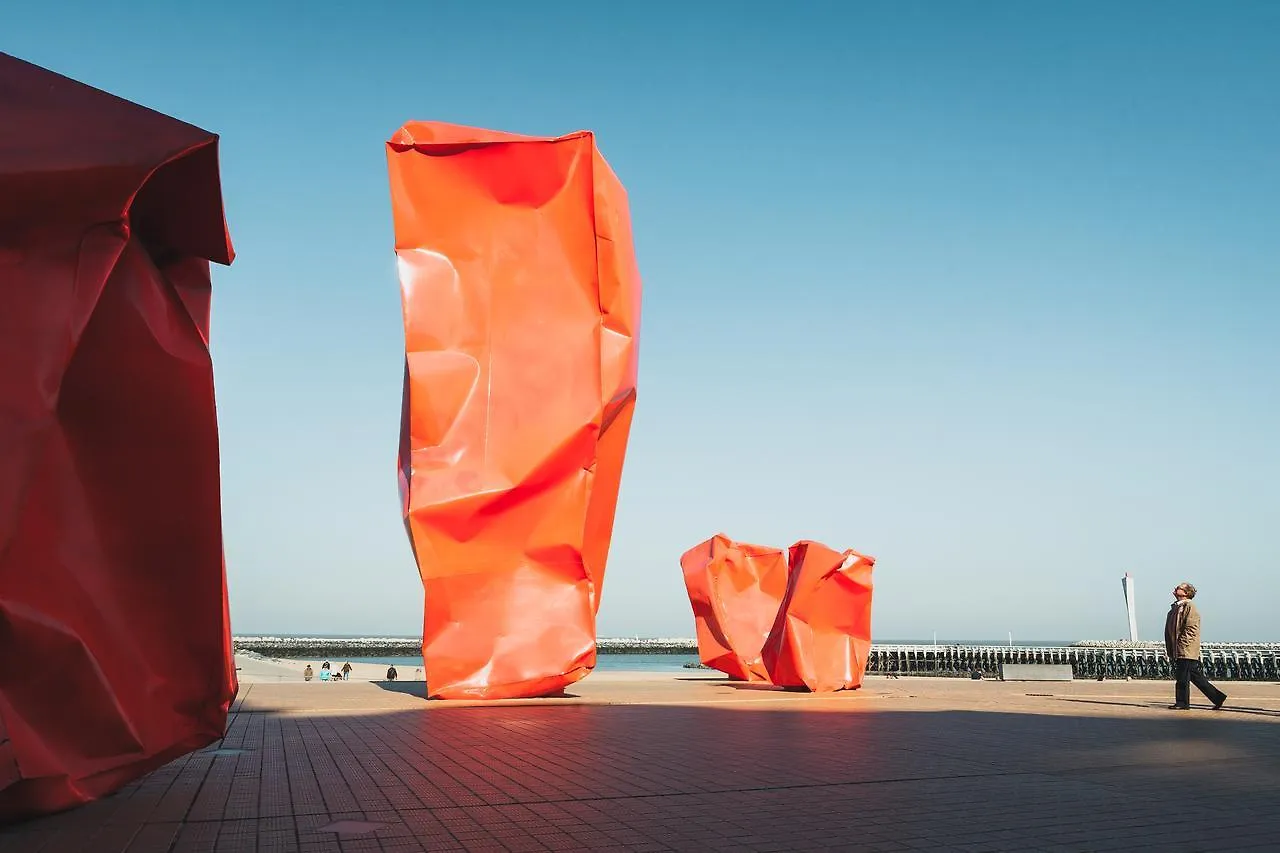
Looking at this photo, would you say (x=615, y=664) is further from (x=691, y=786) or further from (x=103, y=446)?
(x=103, y=446)

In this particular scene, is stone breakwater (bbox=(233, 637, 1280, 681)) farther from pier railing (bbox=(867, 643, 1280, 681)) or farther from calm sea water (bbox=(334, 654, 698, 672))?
calm sea water (bbox=(334, 654, 698, 672))

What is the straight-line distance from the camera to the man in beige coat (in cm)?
1492

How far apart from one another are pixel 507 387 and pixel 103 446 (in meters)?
10.4

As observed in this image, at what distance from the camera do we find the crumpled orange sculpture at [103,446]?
5277 mm

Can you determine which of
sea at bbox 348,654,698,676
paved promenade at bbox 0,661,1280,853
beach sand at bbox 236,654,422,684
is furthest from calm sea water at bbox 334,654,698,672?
paved promenade at bbox 0,661,1280,853

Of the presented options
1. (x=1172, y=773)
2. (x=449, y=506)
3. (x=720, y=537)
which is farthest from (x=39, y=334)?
(x=720, y=537)

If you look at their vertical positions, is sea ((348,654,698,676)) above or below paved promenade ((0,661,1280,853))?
below

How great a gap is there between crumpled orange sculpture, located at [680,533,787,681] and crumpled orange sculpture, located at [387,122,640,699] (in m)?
10.3

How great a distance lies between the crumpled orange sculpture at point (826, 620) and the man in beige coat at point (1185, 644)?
19.7 feet

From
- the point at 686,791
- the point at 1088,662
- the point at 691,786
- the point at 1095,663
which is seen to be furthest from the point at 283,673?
the point at 1088,662

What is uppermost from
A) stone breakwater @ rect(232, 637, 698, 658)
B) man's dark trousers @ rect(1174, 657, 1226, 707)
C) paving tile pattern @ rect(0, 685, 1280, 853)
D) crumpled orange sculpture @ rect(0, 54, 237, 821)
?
crumpled orange sculpture @ rect(0, 54, 237, 821)

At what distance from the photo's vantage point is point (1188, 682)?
1503 centimetres

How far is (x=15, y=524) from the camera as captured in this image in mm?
5172

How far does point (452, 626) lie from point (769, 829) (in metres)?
11.0
